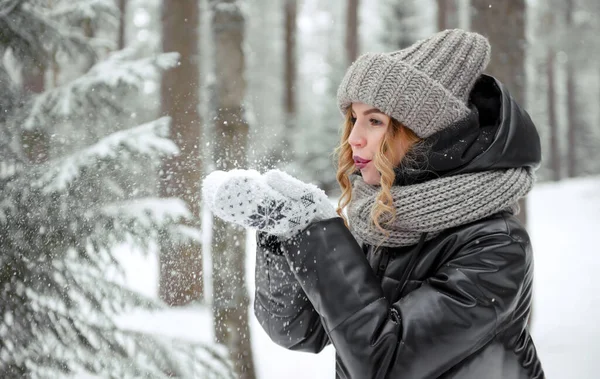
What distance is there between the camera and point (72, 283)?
139 inches

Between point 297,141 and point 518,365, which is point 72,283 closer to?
point 518,365

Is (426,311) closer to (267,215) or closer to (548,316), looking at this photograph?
(267,215)

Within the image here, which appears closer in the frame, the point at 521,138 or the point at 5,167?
the point at 521,138

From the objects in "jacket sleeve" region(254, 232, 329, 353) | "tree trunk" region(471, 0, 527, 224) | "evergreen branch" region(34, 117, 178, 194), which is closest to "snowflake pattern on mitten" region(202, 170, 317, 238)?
"jacket sleeve" region(254, 232, 329, 353)

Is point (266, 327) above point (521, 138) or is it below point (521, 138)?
below

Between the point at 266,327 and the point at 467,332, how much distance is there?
0.79 meters

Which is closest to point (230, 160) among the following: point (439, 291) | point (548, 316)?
point (439, 291)

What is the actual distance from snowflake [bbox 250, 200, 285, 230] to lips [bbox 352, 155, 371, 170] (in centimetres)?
37

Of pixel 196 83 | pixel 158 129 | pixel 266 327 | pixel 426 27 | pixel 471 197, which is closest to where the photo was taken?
pixel 471 197

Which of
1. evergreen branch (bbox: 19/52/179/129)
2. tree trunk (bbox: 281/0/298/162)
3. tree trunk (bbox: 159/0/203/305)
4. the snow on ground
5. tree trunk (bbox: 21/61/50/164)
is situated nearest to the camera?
tree trunk (bbox: 21/61/50/164)

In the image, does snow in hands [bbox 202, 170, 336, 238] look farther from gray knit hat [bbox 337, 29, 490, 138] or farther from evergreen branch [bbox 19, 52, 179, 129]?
evergreen branch [bbox 19, 52, 179, 129]

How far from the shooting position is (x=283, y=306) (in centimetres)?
195

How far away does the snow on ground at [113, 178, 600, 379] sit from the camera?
5.12m

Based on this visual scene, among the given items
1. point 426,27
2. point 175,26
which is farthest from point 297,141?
point 175,26
